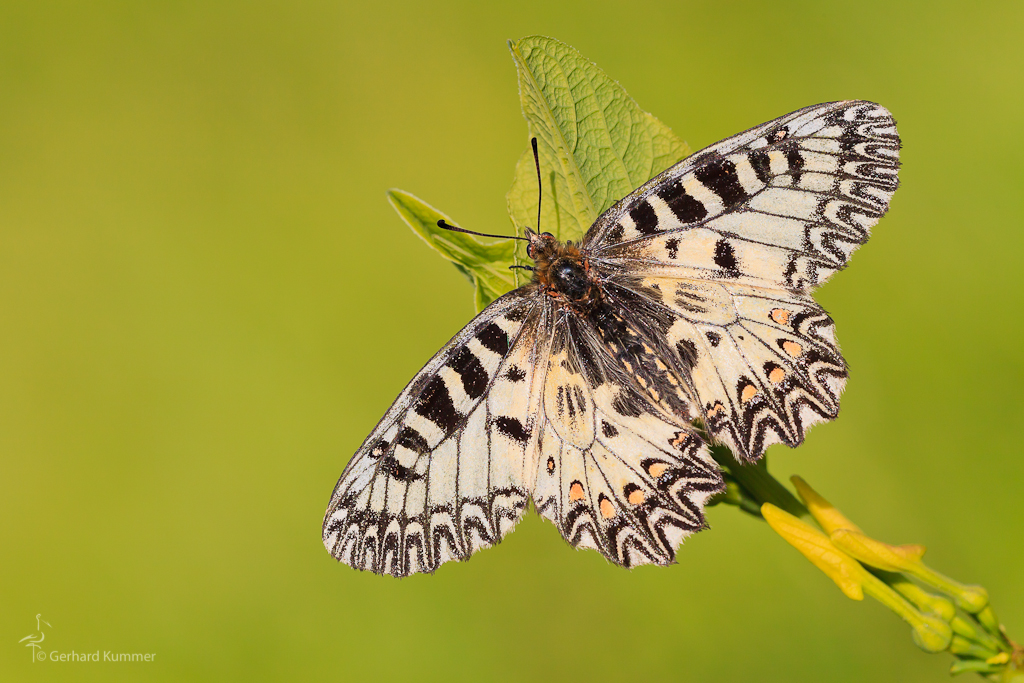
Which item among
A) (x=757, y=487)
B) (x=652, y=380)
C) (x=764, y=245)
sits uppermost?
(x=764, y=245)

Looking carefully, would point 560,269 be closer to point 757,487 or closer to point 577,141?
point 577,141

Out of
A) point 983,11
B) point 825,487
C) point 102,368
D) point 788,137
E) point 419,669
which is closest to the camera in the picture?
point 788,137

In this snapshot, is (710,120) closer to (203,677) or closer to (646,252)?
(646,252)

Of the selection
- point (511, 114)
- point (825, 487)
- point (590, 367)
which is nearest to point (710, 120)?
point (511, 114)

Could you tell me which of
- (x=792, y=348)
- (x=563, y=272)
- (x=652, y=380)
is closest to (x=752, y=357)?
(x=792, y=348)

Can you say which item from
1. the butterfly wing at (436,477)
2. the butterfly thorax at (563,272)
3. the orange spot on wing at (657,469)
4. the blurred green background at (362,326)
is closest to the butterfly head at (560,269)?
the butterfly thorax at (563,272)

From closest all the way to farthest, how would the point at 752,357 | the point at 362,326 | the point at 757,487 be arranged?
the point at 757,487 → the point at 752,357 → the point at 362,326

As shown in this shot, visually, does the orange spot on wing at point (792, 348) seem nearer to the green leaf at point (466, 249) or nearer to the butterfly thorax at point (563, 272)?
the butterfly thorax at point (563, 272)

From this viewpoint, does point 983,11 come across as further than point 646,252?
Yes
